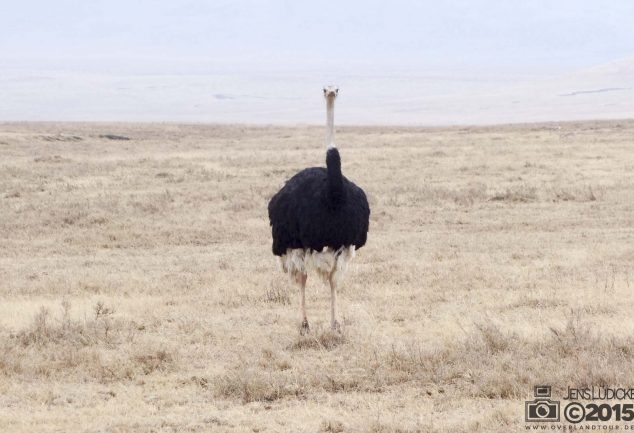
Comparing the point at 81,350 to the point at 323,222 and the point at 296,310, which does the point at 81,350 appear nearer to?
the point at 323,222

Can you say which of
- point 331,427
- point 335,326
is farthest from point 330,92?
point 331,427

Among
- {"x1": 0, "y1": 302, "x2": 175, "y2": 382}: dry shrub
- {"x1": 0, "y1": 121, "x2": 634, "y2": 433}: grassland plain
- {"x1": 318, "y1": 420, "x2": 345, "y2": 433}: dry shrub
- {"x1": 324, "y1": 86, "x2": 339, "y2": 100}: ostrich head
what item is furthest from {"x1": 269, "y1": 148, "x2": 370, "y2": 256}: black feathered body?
{"x1": 318, "y1": 420, "x2": 345, "y2": 433}: dry shrub

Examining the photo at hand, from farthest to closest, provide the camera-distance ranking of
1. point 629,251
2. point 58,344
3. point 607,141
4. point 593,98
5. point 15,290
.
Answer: point 593,98 → point 607,141 → point 629,251 → point 15,290 → point 58,344

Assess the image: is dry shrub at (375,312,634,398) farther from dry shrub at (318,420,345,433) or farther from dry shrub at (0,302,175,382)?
dry shrub at (0,302,175,382)

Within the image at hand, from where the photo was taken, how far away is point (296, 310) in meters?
12.1

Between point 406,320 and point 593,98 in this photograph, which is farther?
point 593,98

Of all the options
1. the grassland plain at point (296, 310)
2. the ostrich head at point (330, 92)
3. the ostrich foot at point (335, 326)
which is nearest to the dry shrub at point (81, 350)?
the grassland plain at point (296, 310)

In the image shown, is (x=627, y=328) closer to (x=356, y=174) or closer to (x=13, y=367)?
(x=13, y=367)

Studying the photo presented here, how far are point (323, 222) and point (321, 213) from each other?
9cm

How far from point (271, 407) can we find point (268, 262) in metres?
7.35

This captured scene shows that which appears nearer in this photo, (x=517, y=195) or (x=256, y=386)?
(x=256, y=386)

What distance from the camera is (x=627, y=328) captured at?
10.5 metres

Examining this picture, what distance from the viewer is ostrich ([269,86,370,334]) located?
10.9 m

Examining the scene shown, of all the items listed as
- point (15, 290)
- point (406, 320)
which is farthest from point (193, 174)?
point (406, 320)
